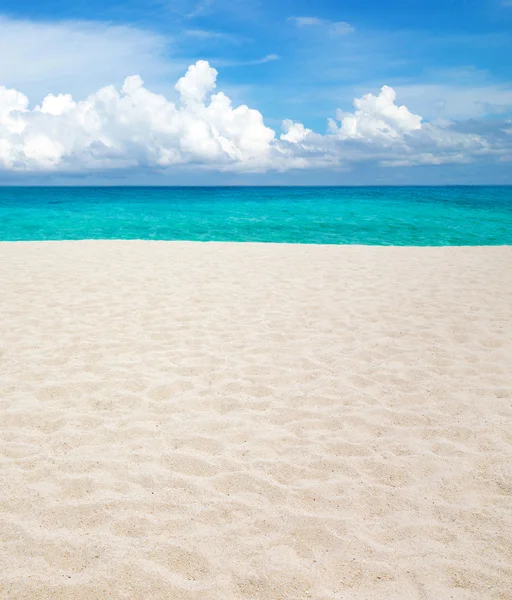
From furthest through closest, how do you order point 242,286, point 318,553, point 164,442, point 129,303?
point 242,286 → point 129,303 → point 164,442 → point 318,553

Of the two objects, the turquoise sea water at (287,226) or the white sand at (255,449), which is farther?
the turquoise sea water at (287,226)

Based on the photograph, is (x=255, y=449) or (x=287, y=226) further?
(x=287, y=226)

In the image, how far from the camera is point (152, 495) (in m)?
2.96

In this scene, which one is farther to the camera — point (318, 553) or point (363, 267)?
point (363, 267)

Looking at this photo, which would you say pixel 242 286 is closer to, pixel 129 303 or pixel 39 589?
pixel 129 303

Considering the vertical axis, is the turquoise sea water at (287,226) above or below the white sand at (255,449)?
above

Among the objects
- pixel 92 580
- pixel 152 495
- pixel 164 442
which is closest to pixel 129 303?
pixel 164 442

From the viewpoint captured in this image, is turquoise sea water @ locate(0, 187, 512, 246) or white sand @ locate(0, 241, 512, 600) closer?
white sand @ locate(0, 241, 512, 600)

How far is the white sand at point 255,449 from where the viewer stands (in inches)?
95.0

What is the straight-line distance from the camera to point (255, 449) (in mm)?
3459

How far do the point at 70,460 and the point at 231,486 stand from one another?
1130mm

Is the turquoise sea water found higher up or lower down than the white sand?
higher up

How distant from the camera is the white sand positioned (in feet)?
7.91

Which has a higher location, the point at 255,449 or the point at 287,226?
the point at 287,226
